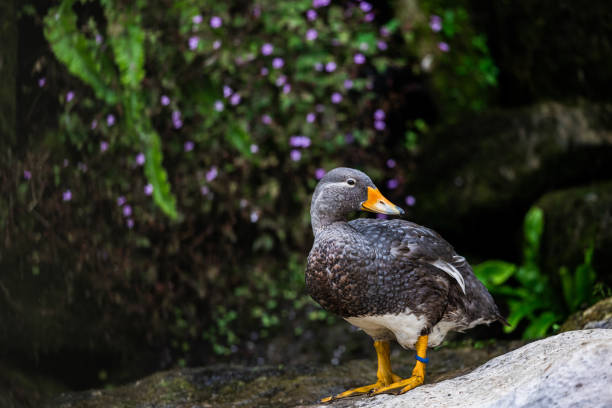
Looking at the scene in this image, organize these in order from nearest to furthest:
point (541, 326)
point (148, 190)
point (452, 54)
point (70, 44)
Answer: point (70, 44) < point (541, 326) < point (148, 190) < point (452, 54)

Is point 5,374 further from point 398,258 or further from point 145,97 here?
point 145,97

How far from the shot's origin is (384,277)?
3.01m

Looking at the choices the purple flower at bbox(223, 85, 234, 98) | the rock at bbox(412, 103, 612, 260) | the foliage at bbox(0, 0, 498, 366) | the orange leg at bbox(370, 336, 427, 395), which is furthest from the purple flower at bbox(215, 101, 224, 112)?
the orange leg at bbox(370, 336, 427, 395)

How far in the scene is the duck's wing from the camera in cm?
312

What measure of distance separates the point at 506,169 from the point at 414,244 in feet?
10.7

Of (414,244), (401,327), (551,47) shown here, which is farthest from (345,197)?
(551,47)

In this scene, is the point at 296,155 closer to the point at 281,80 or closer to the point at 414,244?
the point at 281,80

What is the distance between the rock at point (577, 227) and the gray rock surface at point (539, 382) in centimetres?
240

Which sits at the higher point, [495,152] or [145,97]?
[145,97]

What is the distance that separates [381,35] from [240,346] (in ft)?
11.5

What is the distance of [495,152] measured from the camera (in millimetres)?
6191

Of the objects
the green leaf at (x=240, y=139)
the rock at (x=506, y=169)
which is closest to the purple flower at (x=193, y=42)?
the green leaf at (x=240, y=139)

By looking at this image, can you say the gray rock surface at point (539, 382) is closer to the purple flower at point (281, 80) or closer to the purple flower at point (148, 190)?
the purple flower at point (148, 190)

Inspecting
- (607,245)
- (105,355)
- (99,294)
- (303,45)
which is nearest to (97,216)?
(99,294)
